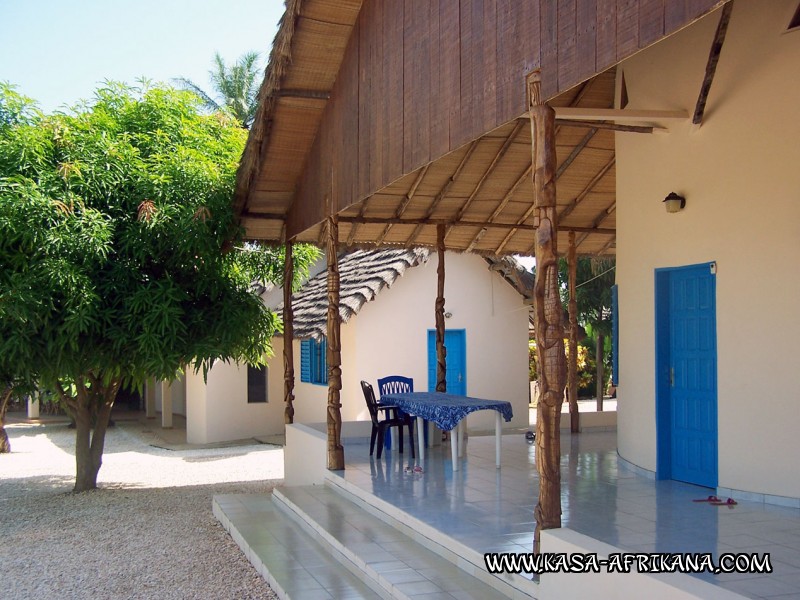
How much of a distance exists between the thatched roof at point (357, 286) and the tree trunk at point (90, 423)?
433 cm

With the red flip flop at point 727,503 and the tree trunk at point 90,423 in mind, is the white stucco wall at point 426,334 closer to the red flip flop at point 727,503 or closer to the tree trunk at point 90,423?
the tree trunk at point 90,423

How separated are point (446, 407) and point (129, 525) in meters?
4.30

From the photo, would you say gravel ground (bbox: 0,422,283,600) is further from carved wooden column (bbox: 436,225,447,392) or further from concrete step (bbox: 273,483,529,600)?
carved wooden column (bbox: 436,225,447,392)

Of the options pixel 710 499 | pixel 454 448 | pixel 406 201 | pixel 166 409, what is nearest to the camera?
pixel 710 499

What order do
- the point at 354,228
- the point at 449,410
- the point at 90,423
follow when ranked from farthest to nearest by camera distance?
the point at 90,423
the point at 354,228
the point at 449,410

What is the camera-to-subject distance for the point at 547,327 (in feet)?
14.4

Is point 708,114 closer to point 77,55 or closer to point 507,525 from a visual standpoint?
point 507,525

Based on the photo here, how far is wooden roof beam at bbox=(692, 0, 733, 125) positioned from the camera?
5980 mm

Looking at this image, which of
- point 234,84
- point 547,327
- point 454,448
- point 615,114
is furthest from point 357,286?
point 234,84

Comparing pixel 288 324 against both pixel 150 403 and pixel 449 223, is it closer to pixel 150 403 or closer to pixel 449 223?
pixel 449 223

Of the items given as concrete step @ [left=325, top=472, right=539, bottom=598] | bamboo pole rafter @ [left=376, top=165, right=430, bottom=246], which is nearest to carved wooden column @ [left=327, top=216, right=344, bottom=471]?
concrete step @ [left=325, top=472, right=539, bottom=598]

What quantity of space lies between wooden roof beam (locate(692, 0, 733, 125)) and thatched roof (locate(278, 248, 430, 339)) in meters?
8.35

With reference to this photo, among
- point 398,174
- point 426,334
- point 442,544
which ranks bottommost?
point 442,544

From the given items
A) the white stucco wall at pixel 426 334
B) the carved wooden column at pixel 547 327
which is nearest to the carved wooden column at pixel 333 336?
the carved wooden column at pixel 547 327
